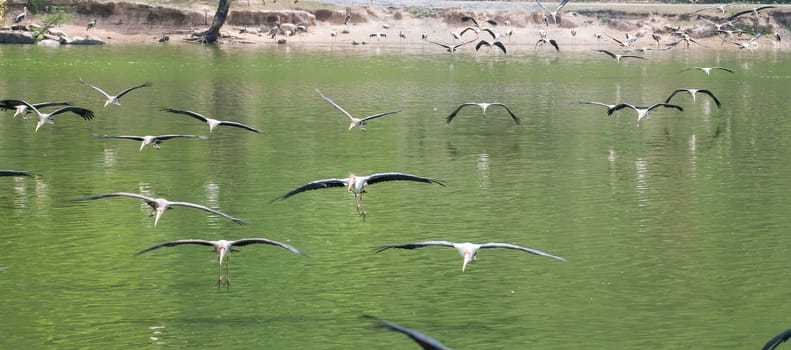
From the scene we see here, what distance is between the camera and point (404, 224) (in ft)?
109

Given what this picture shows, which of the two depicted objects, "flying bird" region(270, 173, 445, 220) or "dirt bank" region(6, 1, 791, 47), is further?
"dirt bank" region(6, 1, 791, 47)

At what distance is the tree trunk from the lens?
4040 inches

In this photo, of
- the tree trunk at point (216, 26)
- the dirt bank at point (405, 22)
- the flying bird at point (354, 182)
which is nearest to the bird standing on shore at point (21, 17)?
the dirt bank at point (405, 22)

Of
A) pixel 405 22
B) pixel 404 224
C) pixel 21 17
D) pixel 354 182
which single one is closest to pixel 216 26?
pixel 21 17

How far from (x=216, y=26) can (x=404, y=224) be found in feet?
241

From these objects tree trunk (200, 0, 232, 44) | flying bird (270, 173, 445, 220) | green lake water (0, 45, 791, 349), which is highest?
tree trunk (200, 0, 232, 44)

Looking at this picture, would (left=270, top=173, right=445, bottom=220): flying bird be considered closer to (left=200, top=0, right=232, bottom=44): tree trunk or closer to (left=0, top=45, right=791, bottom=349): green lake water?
(left=0, top=45, right=791, bottom=349): green lake water

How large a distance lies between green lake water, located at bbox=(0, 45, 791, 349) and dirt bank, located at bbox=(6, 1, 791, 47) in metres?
41.4

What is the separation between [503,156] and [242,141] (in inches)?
402

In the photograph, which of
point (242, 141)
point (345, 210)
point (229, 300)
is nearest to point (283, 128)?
point (242, 141)

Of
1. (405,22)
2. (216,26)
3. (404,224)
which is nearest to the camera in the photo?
(404,224)

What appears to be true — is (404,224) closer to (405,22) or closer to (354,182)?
(354,182)

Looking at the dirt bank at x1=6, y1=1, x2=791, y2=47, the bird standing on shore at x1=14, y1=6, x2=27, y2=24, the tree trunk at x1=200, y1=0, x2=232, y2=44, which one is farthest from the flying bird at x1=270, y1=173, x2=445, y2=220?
the dirt bank at x1=6, y1=1, x2=791, y2=47

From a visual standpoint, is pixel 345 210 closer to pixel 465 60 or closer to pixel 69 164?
pixel 69 164
